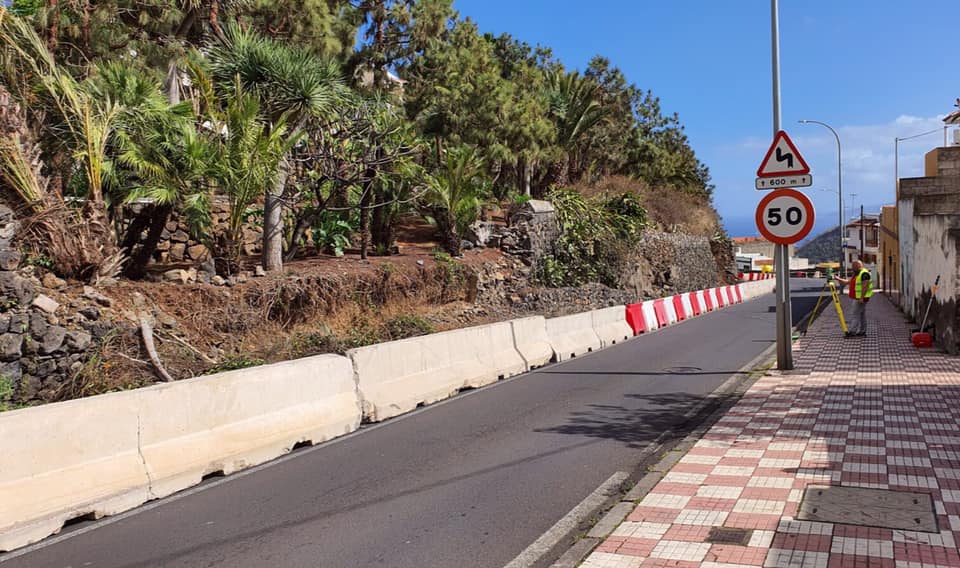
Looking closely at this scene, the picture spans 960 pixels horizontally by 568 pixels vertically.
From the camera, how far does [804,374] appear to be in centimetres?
1180

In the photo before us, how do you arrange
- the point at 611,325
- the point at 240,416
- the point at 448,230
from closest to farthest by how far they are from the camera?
the point at 240,416 → the point at 611,325 → the point at 448,230

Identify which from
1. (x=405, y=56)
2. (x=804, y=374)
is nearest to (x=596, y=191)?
(x=405, y=56)

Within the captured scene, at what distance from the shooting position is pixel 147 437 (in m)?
6.16

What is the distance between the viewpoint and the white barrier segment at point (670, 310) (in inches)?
900

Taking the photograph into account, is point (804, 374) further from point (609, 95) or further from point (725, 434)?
point (609, 95)

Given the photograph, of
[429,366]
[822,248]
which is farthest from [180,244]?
[822,248]

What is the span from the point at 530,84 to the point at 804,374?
19.2 meters

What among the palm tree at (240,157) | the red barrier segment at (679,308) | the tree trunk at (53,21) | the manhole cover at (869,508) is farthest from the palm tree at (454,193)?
the manhole cover at (869,508)

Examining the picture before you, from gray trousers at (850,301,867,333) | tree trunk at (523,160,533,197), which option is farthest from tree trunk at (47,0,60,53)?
gray trousers at (850,301,867,333)

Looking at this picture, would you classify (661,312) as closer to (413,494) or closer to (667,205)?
(413,494)

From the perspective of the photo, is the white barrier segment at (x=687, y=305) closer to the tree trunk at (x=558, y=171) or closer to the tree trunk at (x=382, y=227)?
the tree trunk at (x=558, y=171)

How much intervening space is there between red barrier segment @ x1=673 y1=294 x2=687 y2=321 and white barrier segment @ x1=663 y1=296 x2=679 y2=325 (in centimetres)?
20

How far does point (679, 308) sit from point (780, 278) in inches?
498

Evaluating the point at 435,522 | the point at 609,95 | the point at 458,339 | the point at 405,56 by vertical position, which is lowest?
the point at 435,522
